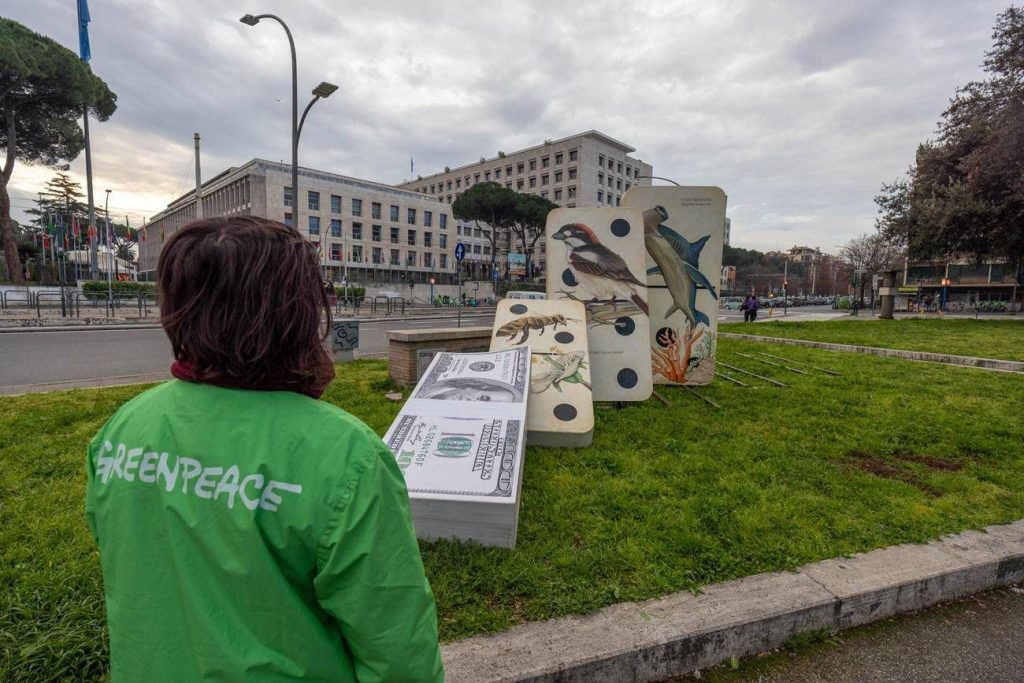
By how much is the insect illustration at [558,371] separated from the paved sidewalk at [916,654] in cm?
330

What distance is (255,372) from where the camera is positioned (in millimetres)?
1020

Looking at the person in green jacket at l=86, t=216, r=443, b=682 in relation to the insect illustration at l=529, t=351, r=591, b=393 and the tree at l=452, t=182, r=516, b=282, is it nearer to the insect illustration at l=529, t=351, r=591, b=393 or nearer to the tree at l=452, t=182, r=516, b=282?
the insect illustration at l=529, t=351, r=591, b=393

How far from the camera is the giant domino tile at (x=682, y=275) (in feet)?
24.7

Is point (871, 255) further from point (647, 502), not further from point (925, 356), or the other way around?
A: point (647, 502)

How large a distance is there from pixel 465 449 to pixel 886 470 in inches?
150

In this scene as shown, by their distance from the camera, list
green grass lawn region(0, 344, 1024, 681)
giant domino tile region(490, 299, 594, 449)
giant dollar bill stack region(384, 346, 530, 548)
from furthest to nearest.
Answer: giant domino tile region(490, 299, 594, 449) → giant dollar bill stack region(384, 346, 530, 548) → green grass lawn region(0, 344, 1024, 681)

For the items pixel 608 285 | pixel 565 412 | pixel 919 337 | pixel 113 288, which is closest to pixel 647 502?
pixel 565 412

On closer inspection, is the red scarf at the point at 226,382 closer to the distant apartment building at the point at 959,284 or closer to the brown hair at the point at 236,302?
the brown hair at the point at 236,302

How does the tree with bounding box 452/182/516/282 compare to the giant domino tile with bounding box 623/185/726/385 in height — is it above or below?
above

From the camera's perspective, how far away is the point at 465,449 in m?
3.62

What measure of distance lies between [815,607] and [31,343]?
1669 centimetres

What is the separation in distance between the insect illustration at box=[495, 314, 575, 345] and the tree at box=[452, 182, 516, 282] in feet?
160

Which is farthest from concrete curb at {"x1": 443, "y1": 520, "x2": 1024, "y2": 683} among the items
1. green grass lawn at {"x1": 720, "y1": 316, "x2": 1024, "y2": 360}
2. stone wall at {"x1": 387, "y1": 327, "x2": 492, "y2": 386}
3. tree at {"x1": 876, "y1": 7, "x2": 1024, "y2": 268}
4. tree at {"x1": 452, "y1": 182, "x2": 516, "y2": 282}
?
tree at {"x1": 452, "y1": 182, "x2": 516, "y2": 282}

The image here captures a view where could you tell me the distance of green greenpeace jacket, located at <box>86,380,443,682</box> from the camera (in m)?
0.94
